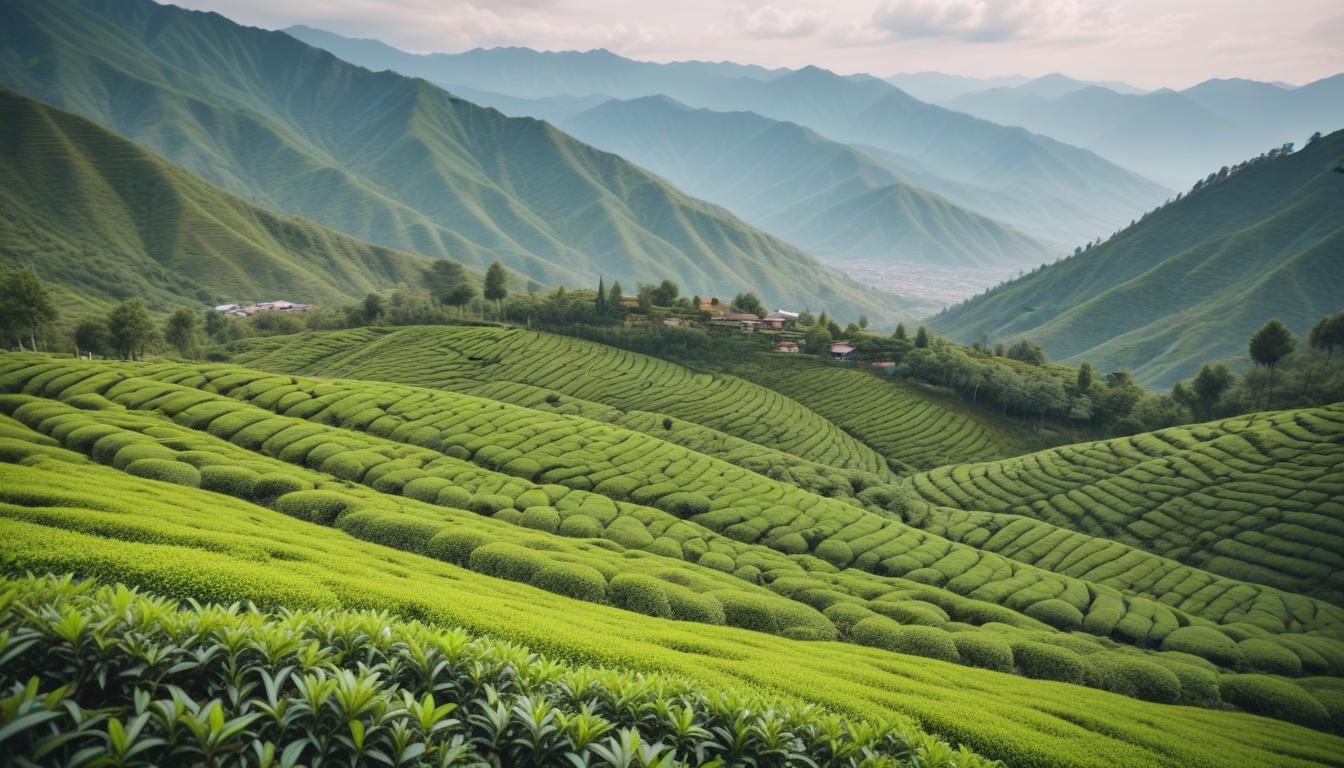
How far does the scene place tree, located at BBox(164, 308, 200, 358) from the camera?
11881 cm

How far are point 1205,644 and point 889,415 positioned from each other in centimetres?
7498

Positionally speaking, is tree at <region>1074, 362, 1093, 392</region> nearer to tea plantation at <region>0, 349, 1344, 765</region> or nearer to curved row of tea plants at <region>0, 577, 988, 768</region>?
tea plantation at <region>0, 349, 1344, 765</region>

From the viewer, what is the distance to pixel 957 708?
1920 centimetres

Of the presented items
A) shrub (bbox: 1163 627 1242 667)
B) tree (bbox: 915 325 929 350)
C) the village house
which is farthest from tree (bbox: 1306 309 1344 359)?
shrub (bbox: 1163 627 1242 667)

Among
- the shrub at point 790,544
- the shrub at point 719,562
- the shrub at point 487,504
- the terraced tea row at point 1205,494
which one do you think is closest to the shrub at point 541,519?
the shrub at point 487,504

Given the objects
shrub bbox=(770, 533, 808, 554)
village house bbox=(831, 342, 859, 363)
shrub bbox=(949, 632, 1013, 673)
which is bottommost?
shrub bbox=(770, 533, 808, 554)

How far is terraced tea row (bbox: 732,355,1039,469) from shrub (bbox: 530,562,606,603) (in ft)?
259

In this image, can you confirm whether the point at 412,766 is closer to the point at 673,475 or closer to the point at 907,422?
the point at 673,475

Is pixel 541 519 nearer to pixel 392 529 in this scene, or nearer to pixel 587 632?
pixel 392 529

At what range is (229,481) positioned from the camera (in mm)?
38031

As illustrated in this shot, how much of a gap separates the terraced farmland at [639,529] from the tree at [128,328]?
4449cm

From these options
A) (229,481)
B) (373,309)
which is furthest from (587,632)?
(373,309)

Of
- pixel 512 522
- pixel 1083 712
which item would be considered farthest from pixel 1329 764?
pixel 512 522

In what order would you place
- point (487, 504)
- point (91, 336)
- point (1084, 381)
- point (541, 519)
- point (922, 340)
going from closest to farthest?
point (541, 519), point (487, 504), point (91, 336), point (1084, 381), point (922, 340)
